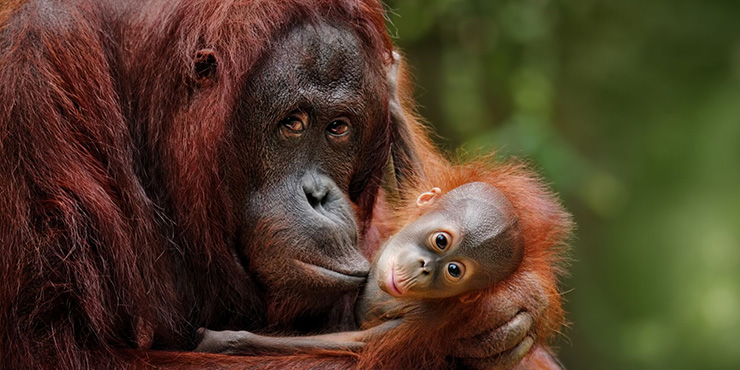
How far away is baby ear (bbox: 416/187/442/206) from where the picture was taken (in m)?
2.70

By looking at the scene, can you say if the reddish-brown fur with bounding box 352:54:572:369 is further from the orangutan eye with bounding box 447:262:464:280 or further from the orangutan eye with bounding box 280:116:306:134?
the orangutan eye with bounding box 280:116:306:134

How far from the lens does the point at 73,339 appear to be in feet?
7.81

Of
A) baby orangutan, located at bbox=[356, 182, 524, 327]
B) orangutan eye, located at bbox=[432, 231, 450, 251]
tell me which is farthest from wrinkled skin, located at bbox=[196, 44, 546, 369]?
orangutan eye, located at bbox=[432, 231, 450, 251]

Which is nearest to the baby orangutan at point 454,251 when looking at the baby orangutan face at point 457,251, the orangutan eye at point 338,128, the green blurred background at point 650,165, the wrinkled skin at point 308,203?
the baby orangutan face at point 457,251

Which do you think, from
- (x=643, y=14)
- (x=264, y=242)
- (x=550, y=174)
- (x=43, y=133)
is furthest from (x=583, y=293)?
(x=43, y=133)

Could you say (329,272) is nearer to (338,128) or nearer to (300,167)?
(300,167)

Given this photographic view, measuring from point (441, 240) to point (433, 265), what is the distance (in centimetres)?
9

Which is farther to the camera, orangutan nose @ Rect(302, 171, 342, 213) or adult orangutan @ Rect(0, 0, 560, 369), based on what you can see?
orangutan nose @ Rect(302, 171, 342, 213)

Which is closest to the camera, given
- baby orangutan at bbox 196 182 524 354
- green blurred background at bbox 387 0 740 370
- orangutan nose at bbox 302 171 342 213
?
baby orangutan at bbox 196 182 524 354

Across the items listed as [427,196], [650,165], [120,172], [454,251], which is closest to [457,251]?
[454,251]

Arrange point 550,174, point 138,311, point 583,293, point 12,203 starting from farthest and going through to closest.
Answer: point 583,293 < point 550,174 < point 138,311 < point 12,203

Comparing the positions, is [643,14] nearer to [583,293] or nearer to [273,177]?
[583,293]

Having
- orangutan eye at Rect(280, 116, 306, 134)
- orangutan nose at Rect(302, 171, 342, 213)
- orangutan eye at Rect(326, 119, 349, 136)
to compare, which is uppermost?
orangutan eye at Rect(280, 116, 306, 134)

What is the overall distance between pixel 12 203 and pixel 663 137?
217 inches
